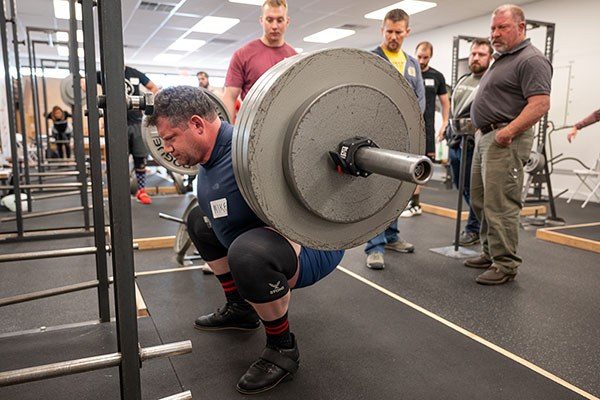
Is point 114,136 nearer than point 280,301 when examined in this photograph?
Yes

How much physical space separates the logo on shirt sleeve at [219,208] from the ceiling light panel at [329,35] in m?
8.10

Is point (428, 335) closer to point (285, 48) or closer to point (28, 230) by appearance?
point (285, 48)

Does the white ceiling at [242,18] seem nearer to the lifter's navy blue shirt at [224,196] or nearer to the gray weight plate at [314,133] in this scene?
the lifter's navy blue shirt at [224,196]

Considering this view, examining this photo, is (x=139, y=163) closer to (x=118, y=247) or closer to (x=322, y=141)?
(x=118, y=247)

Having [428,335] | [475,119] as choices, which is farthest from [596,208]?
[428,335]

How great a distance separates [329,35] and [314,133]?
29.5 ft

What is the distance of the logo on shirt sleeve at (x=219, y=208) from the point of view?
4.77 feet

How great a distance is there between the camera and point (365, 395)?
4.63ft

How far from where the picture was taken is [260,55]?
236 cm

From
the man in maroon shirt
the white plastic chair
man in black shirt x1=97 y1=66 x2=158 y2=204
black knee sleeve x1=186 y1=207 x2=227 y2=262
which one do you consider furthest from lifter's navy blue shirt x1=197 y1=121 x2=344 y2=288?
the white plastic chair

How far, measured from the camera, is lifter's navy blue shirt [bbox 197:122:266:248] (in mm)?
1447

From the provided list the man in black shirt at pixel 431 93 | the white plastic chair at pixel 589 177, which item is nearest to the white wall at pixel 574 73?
the white plastic chair at pixel 589 177

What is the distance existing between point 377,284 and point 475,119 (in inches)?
41.7

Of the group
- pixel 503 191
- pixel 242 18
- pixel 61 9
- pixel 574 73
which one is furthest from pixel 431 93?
pixel 61 9
